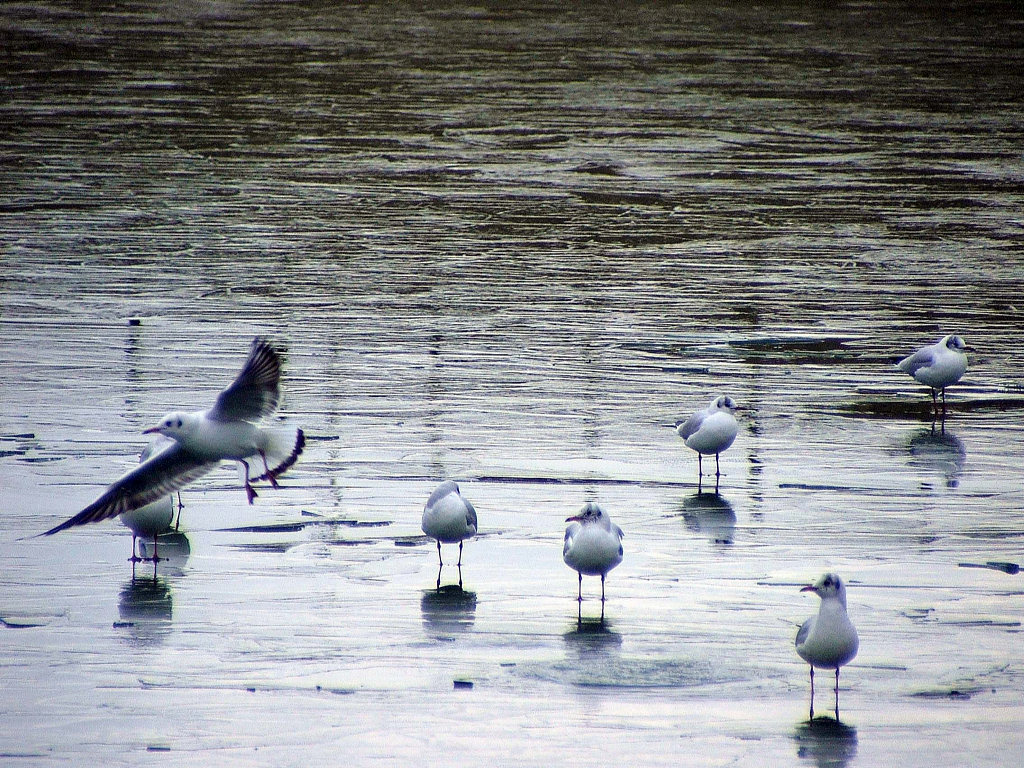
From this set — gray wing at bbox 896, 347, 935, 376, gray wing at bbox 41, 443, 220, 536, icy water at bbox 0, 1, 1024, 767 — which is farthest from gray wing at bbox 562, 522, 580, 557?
gray wing at bbox 896, 347, 935, 376

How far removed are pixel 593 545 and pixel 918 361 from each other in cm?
520

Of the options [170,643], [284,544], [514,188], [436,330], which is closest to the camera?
[170,643]

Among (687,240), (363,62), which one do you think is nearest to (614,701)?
(687,240)

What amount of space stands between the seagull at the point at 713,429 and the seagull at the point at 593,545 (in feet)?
7.33

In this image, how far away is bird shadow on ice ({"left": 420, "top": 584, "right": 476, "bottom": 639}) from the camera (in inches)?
336

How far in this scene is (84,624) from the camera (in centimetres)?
862

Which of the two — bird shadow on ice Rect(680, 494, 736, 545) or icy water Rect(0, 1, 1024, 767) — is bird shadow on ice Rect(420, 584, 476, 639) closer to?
icy water Rect(0, 1, 1024, 767)

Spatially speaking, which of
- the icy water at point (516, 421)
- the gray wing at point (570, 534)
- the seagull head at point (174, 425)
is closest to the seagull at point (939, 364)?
the icy water at point (516, 421)

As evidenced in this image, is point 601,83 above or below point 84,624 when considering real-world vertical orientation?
above

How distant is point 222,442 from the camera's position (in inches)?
325

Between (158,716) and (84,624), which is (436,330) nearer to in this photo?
(84,624)

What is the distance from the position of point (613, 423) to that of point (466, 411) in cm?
121

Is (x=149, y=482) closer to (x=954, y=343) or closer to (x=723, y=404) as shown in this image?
(x=723, y=404)

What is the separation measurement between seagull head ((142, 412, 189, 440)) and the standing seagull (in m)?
1.67
